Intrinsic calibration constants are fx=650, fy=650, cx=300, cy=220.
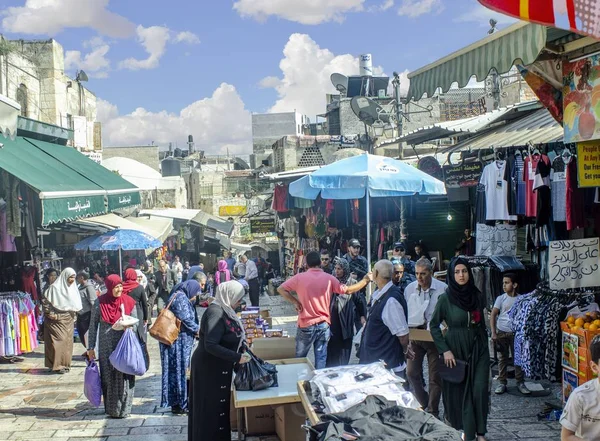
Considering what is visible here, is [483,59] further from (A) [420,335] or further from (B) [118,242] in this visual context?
(B) [118,242]

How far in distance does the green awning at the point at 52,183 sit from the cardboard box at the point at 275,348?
150 inches

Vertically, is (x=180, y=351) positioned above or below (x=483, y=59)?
below

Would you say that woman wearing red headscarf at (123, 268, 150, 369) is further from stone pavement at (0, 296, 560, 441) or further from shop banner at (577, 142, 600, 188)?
shop banner at (577, 142, 600, 188)

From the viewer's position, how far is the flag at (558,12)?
3010mm

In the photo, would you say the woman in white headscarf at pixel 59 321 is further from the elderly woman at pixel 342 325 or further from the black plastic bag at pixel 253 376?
the black plastic bag at pixel 253 376

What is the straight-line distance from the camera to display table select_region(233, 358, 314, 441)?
211 inches

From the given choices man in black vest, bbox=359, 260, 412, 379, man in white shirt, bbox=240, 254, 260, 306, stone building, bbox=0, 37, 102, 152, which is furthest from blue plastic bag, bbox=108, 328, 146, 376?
stone building, bbox=0, 37, 102, 152

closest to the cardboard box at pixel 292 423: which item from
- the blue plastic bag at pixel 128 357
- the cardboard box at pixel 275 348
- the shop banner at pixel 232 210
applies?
the cardboard box at pixel 275 348

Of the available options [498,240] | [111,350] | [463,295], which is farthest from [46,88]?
[463,295]

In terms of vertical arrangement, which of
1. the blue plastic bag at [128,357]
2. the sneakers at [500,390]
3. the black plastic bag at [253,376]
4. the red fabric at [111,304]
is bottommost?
the sneakers at [500,390]

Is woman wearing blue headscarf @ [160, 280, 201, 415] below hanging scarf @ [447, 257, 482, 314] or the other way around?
below

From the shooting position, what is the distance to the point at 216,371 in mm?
5777

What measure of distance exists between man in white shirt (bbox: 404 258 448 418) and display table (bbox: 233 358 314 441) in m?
1.28

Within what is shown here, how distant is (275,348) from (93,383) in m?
2.30
